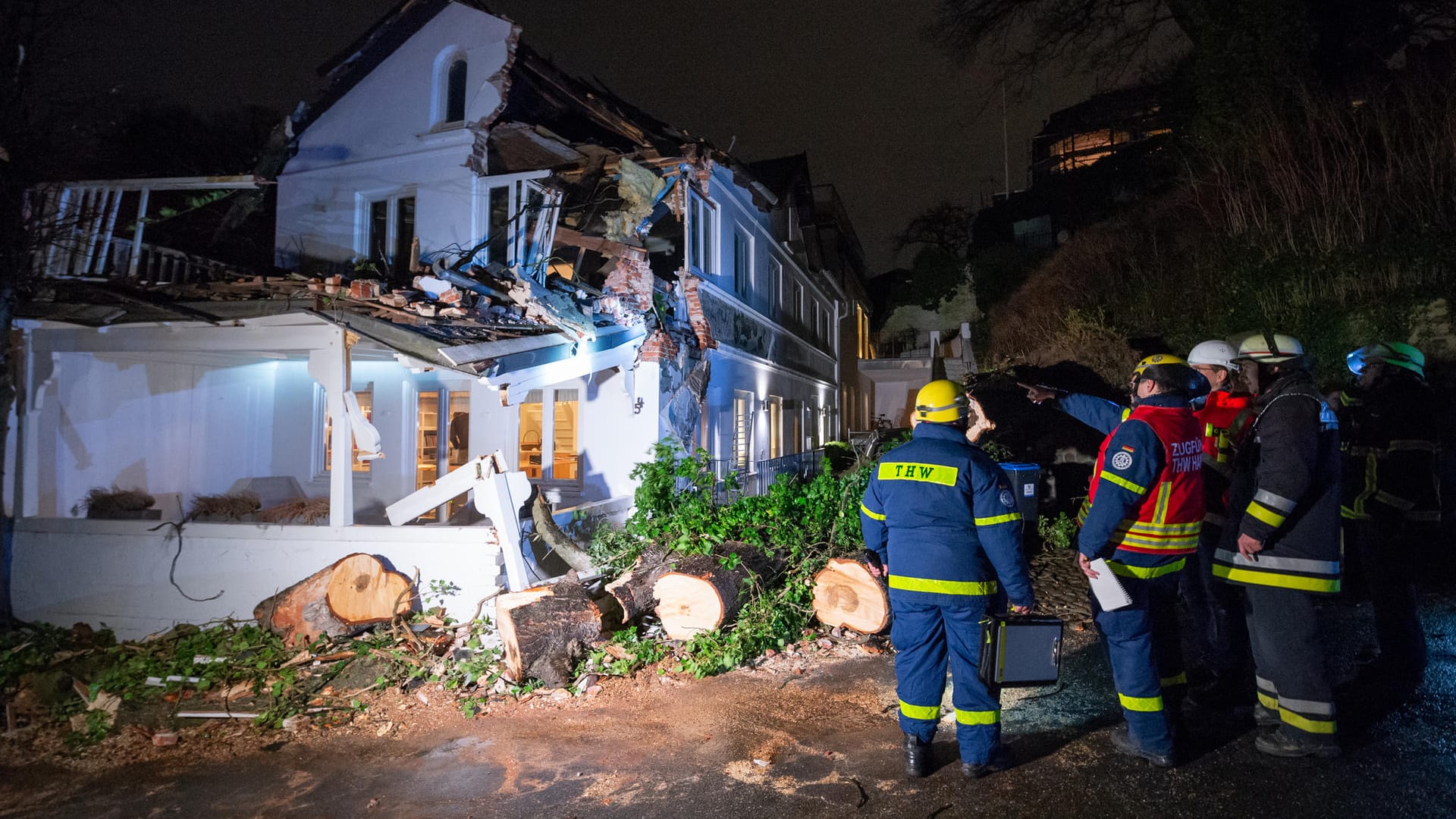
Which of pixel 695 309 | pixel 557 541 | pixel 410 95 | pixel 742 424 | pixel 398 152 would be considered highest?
pixel 410 95

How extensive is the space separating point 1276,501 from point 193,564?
27.0 ft

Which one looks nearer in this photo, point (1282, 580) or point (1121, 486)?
point (1121, 486)

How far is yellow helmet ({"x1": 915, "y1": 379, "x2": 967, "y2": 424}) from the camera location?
3846 millimetres

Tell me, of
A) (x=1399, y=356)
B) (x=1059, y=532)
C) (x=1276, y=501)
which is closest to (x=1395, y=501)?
(x=1399, y=356)

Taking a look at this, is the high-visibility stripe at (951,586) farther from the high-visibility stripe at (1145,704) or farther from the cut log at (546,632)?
the cut log at (546,632)

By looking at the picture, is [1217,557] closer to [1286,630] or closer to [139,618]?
[1286,630]

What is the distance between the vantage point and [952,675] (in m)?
3.63

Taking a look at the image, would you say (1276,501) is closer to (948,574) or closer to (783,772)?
(948,574)

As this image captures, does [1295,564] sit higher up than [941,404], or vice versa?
[941,404]

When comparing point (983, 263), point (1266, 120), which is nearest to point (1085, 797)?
point (1266, 120)

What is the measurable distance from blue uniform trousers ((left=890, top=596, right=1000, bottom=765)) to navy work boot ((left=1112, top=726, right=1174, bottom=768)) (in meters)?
0.73

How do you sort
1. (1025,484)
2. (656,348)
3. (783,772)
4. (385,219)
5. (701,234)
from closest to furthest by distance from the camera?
(783,772)
(1025,484)
(656,348)
(385,219)
(701,234)

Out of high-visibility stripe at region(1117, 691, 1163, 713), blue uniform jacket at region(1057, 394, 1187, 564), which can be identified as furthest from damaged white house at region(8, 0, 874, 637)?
high-visibility stripe at region(1117, 691, 1163, 713)

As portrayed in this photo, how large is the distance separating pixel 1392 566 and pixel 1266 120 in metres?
11.7
